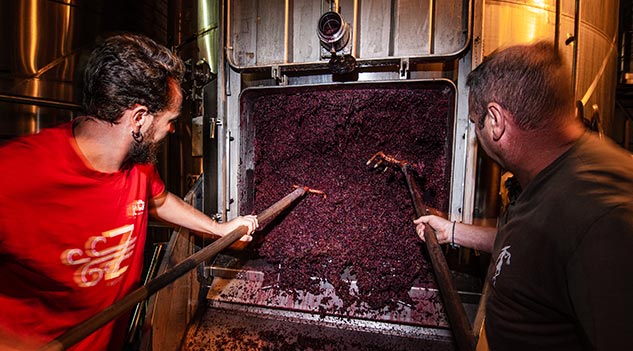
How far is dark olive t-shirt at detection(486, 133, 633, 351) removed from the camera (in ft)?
2.32

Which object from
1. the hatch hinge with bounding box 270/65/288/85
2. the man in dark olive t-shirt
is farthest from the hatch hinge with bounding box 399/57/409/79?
the man in dark olive t-shirt

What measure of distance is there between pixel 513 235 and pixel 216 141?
221cm

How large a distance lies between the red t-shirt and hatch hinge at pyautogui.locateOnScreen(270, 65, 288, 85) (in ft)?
4.12

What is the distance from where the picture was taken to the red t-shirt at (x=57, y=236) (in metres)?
1.31

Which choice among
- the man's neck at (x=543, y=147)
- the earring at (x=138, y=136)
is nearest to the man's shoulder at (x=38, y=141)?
the earring at (x=138, y=136)

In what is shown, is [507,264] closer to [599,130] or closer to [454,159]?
[454,159]

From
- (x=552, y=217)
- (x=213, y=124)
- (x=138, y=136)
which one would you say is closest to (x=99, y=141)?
(x=138, y=136)

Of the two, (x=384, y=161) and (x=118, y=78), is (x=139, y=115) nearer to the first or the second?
(x=118, y=78)

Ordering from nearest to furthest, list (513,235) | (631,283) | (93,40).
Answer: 1. (631,283)
2. (513,235)
3. (93,40)

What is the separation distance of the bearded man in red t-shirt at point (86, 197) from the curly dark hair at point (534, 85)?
1.60 metres

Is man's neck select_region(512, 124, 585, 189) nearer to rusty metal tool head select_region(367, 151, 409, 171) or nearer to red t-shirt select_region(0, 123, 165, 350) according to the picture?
rusty metal tool head select_region(367, 151, 409, 171)

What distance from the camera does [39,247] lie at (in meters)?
1.38

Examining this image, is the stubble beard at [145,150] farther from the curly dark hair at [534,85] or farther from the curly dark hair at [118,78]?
the curly dark hair at [534,85]

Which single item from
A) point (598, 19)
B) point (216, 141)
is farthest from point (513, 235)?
point (598, 19)
